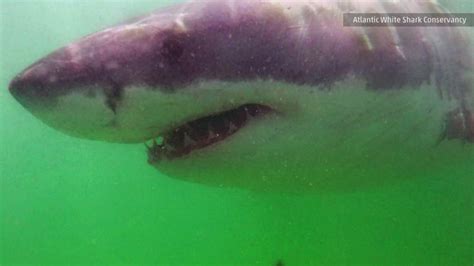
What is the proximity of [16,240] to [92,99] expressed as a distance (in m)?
61.5

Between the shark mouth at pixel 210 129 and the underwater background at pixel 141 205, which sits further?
the underwater background at pixel 141 205

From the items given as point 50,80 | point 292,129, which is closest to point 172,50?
point 50,80

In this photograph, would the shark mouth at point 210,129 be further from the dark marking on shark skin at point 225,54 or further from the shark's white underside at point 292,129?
the dark marking on shark skin at point 225,54

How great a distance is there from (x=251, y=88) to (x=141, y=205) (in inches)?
2013

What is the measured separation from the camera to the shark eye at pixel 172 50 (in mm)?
2301

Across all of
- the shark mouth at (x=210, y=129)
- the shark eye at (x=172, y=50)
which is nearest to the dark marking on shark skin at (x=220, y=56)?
the shark eye at (x=172, y=50)

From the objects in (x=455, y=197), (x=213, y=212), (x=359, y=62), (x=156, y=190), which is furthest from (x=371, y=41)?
(x=213, y=212)

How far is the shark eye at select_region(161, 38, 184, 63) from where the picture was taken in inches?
90.6

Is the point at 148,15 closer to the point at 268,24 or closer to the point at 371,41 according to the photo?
the point at 268,24

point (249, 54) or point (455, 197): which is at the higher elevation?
point (249, 54)

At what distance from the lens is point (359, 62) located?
265 centimetres

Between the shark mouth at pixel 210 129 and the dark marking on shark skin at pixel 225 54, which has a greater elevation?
the dark marking on shark skin at pixel 225 54

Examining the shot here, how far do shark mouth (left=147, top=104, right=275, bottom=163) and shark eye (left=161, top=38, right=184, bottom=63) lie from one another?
34 cm

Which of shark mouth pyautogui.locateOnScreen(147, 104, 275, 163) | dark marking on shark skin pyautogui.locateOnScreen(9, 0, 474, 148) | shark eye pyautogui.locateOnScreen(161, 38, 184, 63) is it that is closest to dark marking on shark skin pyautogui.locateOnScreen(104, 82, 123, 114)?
dark marking on shark skin pyautogui.locateOnScreen(9, 0, 474, 148)
